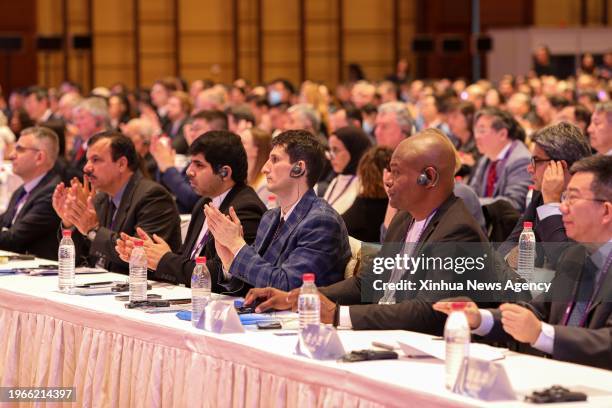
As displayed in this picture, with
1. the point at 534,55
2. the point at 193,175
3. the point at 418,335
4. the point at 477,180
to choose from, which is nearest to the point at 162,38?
the point at 534,55

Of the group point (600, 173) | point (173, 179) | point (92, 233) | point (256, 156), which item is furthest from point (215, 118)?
point (600, 173)

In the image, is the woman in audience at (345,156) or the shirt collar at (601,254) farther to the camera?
the woman in audience at (345,156)

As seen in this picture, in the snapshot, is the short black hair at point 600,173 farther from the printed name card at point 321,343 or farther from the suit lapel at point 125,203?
the suit lapel at point 125,203

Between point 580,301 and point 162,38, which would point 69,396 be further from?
point 162,38

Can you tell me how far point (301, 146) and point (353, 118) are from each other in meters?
5.98

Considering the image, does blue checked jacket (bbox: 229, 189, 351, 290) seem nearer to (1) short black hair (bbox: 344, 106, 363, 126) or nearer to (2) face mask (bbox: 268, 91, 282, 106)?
(1) short black hair (bbox: 344, 106, 363, 126)

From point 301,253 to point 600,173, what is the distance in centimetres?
125

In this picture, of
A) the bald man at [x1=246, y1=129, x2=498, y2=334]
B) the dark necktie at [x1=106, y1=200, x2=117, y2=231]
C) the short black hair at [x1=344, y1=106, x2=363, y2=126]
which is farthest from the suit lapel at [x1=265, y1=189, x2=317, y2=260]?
the short black hair at [x1=344, y1=106, x2=363, y2=126]

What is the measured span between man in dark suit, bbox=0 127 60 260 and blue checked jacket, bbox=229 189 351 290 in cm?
220

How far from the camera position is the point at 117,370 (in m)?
3.94

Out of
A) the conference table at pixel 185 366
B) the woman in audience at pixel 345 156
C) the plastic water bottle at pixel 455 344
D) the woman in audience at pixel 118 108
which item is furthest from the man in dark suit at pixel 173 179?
the woman in audience at pixel 118 108

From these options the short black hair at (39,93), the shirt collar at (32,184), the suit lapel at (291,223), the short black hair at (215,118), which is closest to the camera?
the suit lapel at (291,223)

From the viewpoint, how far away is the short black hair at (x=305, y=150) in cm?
431

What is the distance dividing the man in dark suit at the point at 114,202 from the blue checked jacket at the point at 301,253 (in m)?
1.25
